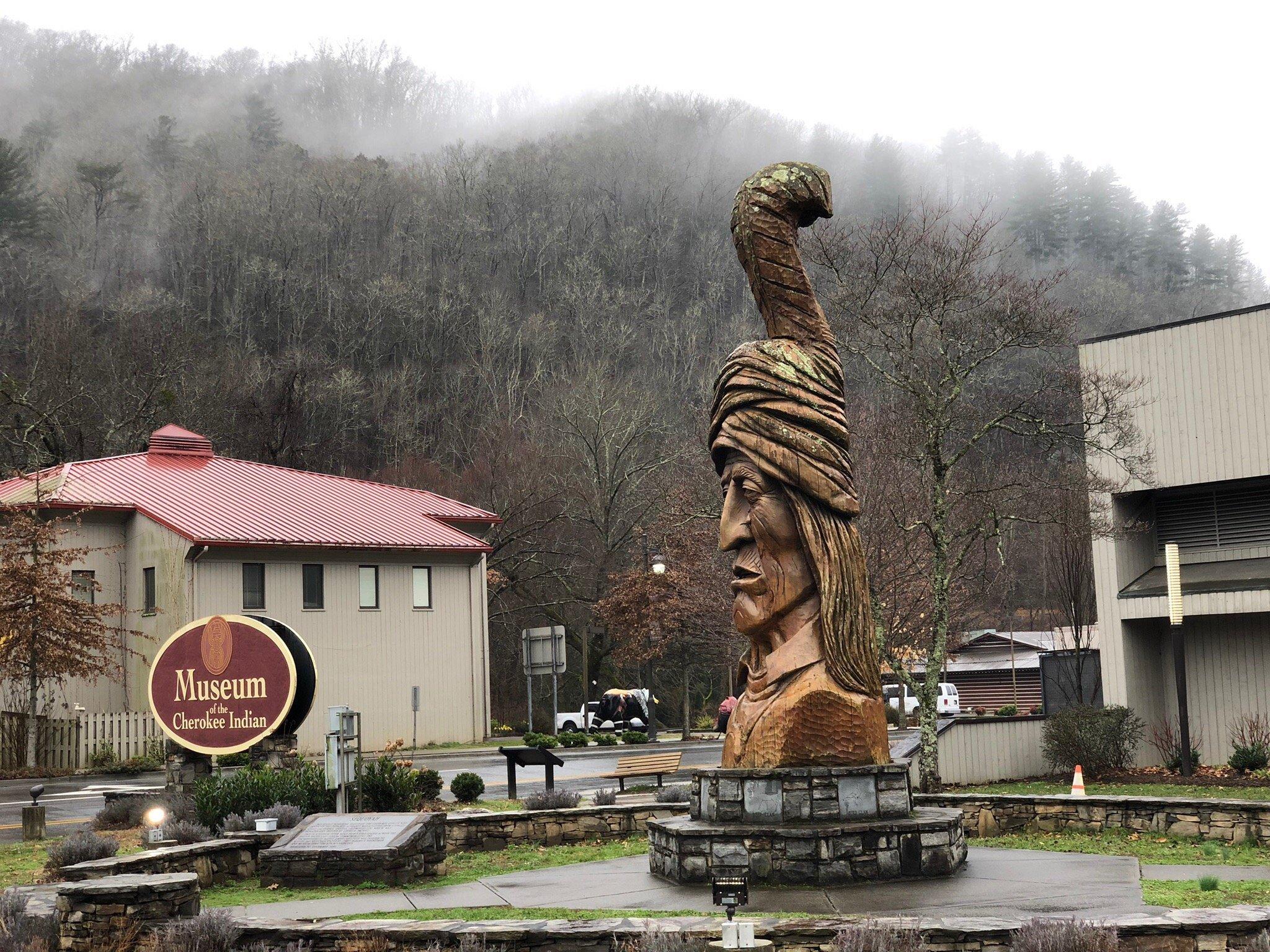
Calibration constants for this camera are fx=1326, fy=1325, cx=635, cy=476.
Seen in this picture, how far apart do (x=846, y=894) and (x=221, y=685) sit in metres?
10.8

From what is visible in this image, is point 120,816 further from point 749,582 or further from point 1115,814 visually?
point 1115,814

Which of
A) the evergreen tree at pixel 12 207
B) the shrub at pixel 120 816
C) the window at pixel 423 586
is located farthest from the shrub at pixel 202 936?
the evergreen tree at pixel 12 207

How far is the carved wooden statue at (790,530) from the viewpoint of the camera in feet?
39.1

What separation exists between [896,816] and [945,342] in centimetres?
1201

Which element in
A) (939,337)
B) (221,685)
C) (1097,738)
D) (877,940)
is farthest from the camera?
(1097,738)

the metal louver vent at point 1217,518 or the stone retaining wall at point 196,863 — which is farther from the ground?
the metal louver vent at point 1217,518

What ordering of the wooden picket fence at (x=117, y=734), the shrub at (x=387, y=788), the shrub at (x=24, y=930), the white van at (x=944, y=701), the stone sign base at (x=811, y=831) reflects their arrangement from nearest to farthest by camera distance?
the shrub at (x=24, y=930)
the stone sign base at (x=811, y=831)
the shrub at (x=387, y=788)
the wooden picket fence at (x=117, y=734)
the white van at (x=944, y=701)

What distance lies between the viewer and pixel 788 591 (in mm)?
12328

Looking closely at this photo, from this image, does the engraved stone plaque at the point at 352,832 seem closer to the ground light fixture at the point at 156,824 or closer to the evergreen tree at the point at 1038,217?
the ground light fixture at the point at 156,824

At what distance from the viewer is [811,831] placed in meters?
11.2

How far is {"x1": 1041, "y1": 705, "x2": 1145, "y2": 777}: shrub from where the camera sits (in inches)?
882

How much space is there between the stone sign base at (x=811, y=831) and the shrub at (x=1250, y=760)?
36.6 ft

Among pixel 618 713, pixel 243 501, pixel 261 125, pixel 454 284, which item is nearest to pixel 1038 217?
pixel 454 284

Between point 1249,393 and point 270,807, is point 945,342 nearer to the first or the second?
point 1249,393
